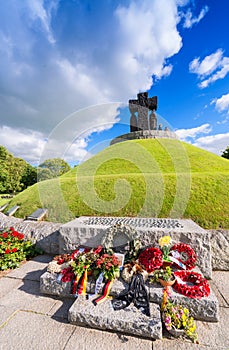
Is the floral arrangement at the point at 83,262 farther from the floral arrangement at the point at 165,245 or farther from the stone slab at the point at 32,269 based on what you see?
the floral arrangement at the point at 165,245

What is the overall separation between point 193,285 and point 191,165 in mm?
13920

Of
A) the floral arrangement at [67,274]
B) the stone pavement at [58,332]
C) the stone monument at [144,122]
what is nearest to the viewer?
the stone pavement at [58,332]

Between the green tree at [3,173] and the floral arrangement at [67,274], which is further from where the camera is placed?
the green tree at [3,173]

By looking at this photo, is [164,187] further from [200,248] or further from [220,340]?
[220,340]

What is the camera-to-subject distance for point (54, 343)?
2375mm

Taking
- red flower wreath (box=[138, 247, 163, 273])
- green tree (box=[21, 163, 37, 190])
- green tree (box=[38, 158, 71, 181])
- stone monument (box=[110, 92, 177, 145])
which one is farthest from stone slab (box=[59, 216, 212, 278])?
green tree (box=[21, 163, 37, 190])

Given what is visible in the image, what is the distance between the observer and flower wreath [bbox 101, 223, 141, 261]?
402 cm

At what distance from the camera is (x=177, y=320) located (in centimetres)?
256

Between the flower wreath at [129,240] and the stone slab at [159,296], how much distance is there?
80 centimetres

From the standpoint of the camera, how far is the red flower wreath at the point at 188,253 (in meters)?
3.66

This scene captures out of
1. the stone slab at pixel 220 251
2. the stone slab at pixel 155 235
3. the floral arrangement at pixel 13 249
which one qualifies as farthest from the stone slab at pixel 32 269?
the stone slab at pixel 220 251

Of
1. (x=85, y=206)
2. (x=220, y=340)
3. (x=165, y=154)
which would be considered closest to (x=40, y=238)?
(x=85, y=206)

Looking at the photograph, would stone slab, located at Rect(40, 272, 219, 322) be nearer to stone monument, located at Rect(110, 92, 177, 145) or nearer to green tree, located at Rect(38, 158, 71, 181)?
green tree, located at Rect(38, 158, 71, 181)

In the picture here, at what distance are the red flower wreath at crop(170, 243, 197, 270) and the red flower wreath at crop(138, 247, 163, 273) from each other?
479 mm
